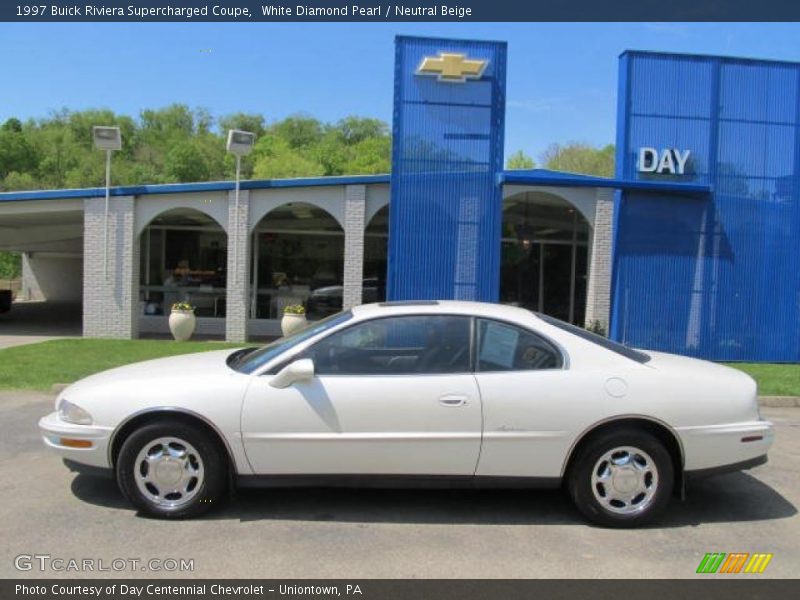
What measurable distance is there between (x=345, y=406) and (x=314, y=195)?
462 inches

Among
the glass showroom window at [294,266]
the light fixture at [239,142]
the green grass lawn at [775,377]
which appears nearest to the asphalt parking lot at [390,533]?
the green grass lawn at [775,377]

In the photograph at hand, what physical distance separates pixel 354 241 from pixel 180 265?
6.07 metres

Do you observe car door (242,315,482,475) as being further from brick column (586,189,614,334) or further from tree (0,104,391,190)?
tree (0,104,391,190)

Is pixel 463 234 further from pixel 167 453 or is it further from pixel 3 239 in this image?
pixel 3 239

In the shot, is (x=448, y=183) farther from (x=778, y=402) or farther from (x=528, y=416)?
(x=528, y=416)

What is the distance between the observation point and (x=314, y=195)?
15805mm

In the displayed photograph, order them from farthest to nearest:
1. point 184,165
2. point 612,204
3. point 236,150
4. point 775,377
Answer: point 184,165
point 612,204
point 236,150
point 775,377

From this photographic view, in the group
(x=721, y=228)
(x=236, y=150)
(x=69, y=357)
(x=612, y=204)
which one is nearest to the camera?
(x=69, y=357)

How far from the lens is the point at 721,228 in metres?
14.3

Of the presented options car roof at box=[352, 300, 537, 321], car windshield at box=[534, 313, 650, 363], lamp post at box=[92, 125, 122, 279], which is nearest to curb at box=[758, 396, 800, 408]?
car windshield at box=[534, 313, 650, 363]

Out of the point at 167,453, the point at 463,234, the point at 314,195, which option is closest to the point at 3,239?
the point at 314,195

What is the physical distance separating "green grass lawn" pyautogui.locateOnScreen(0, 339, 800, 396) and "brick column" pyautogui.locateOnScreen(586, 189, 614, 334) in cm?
302

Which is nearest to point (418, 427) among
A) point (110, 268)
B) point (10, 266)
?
point (110, 268)

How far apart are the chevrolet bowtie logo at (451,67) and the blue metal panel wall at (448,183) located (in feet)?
0.39
